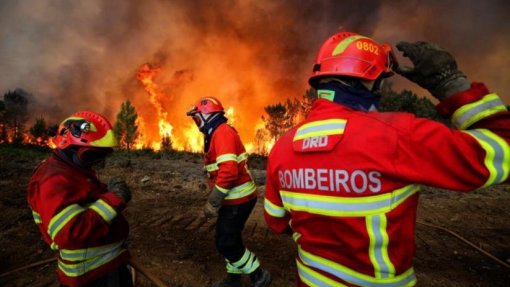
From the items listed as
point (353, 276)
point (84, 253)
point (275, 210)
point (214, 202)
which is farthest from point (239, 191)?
point (353, 276)

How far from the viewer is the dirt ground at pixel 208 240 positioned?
4.32 meters

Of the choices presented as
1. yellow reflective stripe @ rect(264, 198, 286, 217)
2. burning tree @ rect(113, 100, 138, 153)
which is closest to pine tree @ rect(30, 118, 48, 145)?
burning tree @ rect(113, 100, 138, 153)

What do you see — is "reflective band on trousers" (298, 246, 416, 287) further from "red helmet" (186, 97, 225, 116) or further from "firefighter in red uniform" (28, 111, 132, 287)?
"red helmet" (186, 97, 225, 116)

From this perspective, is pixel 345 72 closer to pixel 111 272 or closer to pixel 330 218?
pixel 330 218

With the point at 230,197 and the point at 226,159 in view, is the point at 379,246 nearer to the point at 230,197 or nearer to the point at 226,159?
the point at 226,159

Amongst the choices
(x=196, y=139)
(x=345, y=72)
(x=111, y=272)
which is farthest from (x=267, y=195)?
(x=196, y=139)

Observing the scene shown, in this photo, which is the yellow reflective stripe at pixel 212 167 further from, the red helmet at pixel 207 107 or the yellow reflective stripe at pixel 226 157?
the red helmet at pixel 207 107

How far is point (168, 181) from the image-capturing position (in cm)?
1073

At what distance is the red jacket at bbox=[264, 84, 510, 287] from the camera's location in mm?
1261

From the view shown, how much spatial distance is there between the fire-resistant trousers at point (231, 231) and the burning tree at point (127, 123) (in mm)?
45890

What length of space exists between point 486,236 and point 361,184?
6.54 m

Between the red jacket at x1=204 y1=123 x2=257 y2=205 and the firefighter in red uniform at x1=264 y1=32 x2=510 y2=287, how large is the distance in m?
2.05

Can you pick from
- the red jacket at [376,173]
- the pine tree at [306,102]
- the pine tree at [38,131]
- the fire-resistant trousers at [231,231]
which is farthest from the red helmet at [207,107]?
the pine tree at [38,131]

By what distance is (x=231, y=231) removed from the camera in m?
3.86
